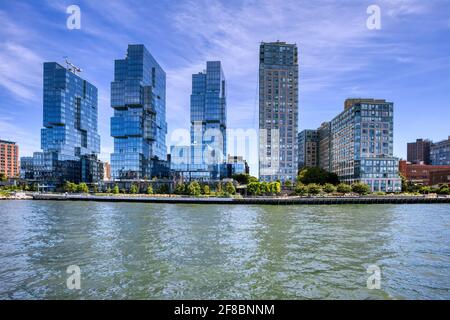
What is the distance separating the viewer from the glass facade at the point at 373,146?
6245 inches

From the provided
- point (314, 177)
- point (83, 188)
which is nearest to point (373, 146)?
point (314, 177)

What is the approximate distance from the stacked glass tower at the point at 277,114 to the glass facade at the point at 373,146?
33.2 metres

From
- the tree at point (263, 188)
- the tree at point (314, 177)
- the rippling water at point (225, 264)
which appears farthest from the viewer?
the tree at point (314, 177)

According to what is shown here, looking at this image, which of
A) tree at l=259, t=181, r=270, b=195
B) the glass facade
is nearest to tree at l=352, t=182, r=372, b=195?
the glass facade

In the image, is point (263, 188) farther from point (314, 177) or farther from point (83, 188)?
point (83, 188)

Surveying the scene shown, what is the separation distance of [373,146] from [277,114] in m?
58.1

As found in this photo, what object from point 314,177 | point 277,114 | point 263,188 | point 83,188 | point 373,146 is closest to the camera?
point 263,188

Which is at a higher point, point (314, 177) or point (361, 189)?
point (314, 177)

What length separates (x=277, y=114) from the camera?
583ft

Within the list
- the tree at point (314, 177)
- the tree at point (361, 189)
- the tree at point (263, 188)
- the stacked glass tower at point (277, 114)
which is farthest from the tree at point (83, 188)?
the tree at point (361, 189)

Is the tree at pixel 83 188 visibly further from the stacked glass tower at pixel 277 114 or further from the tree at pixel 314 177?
the tree at pixel 314 177

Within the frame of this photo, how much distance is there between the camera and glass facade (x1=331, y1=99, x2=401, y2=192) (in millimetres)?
158625
